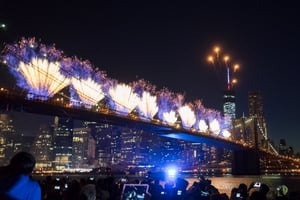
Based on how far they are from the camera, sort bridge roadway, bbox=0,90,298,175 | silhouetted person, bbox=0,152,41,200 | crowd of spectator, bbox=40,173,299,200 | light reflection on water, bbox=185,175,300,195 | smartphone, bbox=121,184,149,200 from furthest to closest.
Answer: light reflection on water, bbox=185,175,300,195 → bridge roadway, bbox=0,90,298,175 → smartphone, bbox=121,184,149,200 → crowd of spectator, bbox=40,173,299,200 → silhouetted person, bbox=0,152,41,200

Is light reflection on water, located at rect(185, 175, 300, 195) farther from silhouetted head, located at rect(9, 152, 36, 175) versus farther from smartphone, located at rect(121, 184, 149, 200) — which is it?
silhouetted head, located at rect(9, 152, 36, 175)

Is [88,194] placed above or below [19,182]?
below

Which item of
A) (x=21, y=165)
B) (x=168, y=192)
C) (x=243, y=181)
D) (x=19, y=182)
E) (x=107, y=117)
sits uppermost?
(x=107, y=117)

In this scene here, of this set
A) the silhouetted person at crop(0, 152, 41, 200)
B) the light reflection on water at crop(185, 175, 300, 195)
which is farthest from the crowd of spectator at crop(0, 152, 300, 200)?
the light reflection on water at crop(185, 175, 300, 195)

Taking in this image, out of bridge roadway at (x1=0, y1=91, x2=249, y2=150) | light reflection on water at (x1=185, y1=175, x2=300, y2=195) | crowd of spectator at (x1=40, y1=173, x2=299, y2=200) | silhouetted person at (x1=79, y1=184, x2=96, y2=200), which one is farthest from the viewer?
light reflection on water at (x1=185, y1=175, x2=300, y2=195)

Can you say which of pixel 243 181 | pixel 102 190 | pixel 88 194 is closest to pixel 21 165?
pixel 88 194

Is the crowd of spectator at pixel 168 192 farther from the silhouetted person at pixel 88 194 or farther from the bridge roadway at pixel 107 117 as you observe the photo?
the bridge roadway at pixel 107 117

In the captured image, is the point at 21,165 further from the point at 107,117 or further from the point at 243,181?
the point at 243,181
